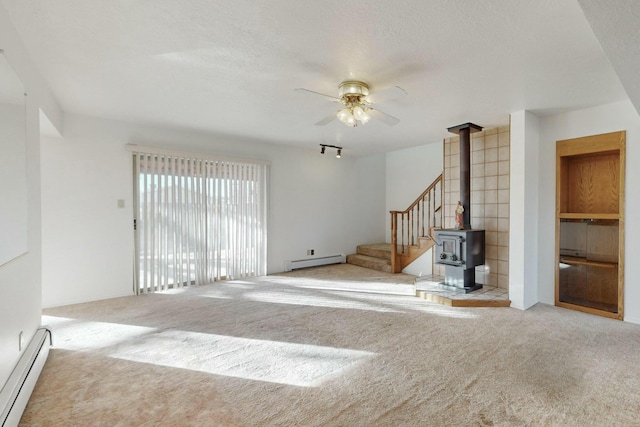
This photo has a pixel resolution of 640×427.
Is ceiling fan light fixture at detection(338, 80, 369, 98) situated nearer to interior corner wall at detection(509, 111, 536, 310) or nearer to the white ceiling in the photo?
the white ceiling

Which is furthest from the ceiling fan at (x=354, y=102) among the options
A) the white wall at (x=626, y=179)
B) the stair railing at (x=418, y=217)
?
the stair railing at (x=418, y=217)

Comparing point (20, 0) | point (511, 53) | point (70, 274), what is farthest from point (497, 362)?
point (70, 274)

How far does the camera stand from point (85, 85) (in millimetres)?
3123

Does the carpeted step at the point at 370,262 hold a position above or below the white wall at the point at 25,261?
below

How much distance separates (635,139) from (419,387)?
3.67m

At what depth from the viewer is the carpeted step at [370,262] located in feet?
20.8

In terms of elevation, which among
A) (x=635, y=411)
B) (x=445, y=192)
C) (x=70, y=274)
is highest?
(x=445, y=192)

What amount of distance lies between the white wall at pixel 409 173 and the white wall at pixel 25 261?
17.9 feet

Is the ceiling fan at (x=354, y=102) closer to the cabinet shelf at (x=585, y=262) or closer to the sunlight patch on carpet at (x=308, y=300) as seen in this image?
the sunlight patch on carpet at (x=308, y=300)

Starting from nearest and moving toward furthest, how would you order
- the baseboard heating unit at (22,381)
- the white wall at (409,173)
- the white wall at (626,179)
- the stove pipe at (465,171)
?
the baseboard heating unit at (22,381) < the white wall at (626,179) < the stove pipe at (465,171) < the white wall at (409,173)

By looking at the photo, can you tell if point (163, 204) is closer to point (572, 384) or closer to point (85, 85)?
point (85, 85)

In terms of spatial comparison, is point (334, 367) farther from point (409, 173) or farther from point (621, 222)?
point (409, 173)

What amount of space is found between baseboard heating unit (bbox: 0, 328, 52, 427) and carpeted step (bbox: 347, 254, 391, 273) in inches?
204

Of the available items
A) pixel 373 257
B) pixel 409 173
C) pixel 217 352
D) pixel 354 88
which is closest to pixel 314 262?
pixel 373 257
